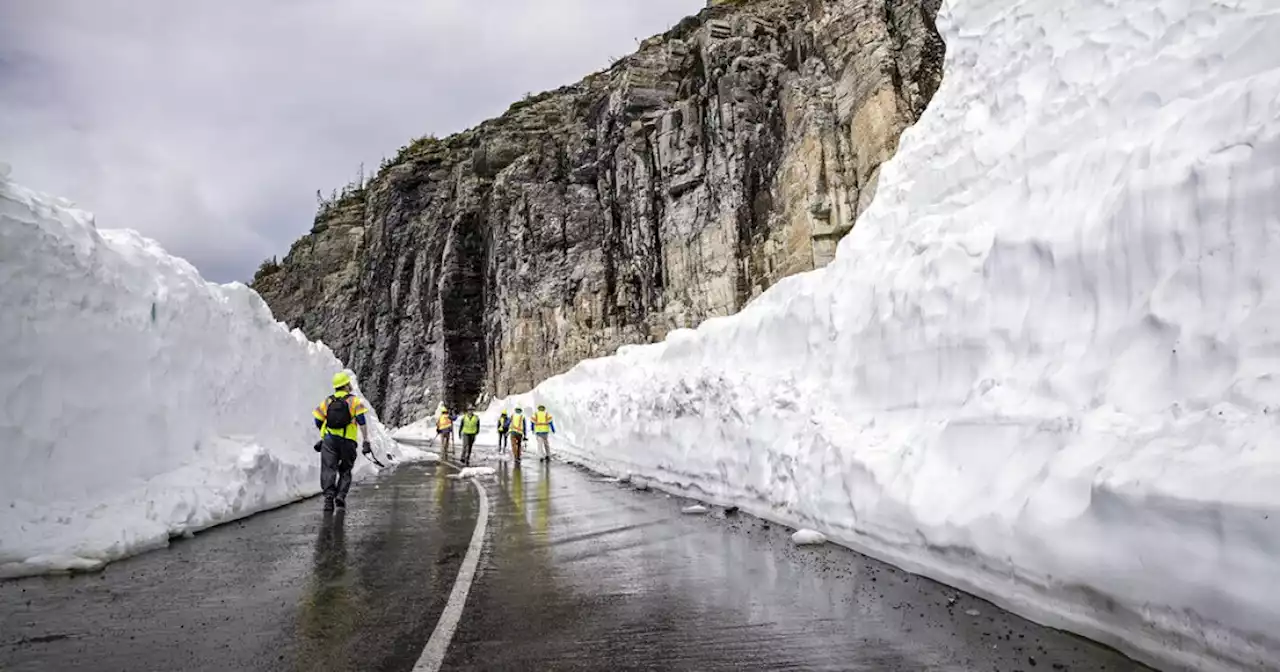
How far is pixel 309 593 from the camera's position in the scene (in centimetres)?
570

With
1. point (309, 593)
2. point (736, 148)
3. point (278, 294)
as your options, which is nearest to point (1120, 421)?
point (309, 593)

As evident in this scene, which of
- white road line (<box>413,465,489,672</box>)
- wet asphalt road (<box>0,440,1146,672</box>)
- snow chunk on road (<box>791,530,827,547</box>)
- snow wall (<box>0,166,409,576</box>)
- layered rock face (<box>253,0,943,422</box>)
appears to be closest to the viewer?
white road line (<box>413,465,489,672</box>)

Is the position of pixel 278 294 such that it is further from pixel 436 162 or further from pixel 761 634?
pixel 761 634

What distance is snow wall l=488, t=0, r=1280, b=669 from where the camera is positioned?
13.4 feet

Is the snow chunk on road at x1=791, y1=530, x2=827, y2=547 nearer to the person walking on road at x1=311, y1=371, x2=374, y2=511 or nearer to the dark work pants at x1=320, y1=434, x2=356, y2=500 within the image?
the person walking on road at x1=311, y1=371, x2=374, y2=511

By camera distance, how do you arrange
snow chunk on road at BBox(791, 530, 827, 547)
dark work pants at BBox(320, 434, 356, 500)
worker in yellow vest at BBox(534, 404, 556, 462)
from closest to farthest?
snow chunk on road at BBox(791, 530, 827, 547) → dark work pants at BBox(320, 434, 356, 500) → worker in yellow vest at BBox(534, 404, 556, 462)

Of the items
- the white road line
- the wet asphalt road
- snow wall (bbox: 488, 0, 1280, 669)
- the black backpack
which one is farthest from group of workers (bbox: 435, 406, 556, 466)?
the white road line

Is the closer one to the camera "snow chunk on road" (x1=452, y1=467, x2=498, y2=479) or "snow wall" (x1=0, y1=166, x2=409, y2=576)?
"snow wall" (x1=0, y1=166, x2=409, y2=576)

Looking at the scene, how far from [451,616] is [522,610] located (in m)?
0.49

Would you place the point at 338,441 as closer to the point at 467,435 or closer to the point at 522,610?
the point at 522,610

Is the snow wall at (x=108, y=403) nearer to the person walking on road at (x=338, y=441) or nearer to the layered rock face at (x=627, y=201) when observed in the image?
the person walking on road at (x=338, y=441)

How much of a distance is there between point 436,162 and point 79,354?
69.4 m

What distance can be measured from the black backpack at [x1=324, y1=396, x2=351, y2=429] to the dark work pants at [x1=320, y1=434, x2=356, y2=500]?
0.58ft

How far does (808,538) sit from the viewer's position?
799 cm
